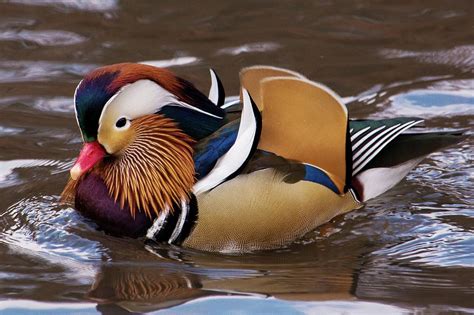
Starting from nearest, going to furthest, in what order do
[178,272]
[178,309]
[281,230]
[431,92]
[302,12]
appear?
[178,309] → [178,272] → [281,230] → [431,92] → [302,12]

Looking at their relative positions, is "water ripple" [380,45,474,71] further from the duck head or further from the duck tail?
the duck head

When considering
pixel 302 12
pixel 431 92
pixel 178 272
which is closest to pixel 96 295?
pixel 178 272

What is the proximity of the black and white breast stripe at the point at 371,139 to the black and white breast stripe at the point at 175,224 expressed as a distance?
81 centimetres

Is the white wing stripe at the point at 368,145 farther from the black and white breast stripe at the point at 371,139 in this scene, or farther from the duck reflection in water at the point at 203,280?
the duck reflection in water at the point at 203,280

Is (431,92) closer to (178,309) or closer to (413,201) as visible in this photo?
(413,201)

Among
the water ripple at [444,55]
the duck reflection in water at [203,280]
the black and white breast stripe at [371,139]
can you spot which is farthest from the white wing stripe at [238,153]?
the water ripple at [444,55]

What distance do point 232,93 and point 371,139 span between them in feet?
5.00

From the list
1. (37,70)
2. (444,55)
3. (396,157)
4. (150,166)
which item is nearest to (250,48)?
(444,55)

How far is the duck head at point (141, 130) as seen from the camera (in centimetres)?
450

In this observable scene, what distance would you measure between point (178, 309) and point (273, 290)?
0.37 meters

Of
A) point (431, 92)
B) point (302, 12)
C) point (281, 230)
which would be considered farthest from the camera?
point (302, 12)

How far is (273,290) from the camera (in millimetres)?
4027

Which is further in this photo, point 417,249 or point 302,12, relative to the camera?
point 302,12

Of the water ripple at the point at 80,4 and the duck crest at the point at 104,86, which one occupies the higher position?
the water ripple at the point at 80,4
